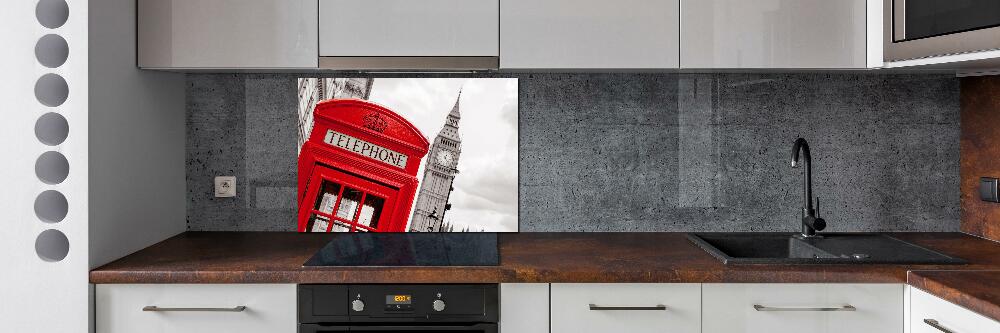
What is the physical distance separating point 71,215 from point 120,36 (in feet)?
1.72

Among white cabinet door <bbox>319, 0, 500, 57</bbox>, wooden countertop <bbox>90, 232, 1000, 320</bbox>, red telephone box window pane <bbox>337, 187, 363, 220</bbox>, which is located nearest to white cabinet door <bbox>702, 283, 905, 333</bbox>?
wooden countertop <bbox>90, 232, 1000, 320</bbox>

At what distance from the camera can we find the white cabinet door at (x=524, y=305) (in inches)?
74.5

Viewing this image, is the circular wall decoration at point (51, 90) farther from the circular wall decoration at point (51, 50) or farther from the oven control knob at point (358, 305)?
the oven control knob at point (358, 305)

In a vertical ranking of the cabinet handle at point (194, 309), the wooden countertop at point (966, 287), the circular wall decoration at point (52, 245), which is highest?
the circular wall decoration at point (52, 245)

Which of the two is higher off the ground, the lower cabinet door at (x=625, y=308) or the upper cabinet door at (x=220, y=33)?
the upper cabinet door at (x=220, y=33)

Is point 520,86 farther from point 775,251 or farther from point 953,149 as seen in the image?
point 953,149

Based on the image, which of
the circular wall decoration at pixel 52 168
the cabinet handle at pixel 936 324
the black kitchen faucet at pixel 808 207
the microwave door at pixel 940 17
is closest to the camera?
the cabinet handle at pixel 936 324

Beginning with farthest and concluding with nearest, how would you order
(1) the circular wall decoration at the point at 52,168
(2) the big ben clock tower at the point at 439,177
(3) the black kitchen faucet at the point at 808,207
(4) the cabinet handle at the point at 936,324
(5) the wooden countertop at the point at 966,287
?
(2) the big ben clock tower at the point at 439,177, (3) the black kitchen faucet at the point at 808,207, (1) the circular wall decoration at the point at 52,168, (4) the cabinet handle at the point at 936,324, (5) the wooden countertop at the point at 966,287

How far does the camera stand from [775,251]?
2.43m

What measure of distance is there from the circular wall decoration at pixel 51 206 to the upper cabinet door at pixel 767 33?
5.90ft

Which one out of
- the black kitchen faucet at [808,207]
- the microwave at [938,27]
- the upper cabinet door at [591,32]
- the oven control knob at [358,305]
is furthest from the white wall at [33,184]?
the microwave at [938,27]

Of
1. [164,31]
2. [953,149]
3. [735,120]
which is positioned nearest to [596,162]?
[735,120]

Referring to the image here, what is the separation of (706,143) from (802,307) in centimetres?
80

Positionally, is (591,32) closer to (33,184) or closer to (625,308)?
(625,308)
